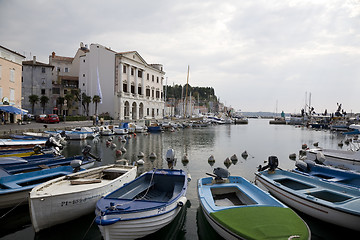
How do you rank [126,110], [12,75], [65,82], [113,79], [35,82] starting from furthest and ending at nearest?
[126,110] < [65,82] < [113,79] < [35,82] < [12,75]

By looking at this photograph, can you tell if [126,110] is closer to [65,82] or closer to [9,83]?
[65,82]

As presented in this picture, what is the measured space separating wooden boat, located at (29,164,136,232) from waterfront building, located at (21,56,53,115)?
164 feet

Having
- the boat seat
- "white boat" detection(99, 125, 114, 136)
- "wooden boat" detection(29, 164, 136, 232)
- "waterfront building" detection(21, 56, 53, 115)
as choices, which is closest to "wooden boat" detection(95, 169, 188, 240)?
the boat seat

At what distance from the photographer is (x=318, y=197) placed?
29.8 ft

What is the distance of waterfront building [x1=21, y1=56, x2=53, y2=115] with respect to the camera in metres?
49.6

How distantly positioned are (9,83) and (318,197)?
38929 mm

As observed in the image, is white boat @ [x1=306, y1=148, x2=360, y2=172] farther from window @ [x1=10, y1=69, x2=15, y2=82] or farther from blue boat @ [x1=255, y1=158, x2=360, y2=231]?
window @ [x1=10, y1=69, x2=15, y2=82]

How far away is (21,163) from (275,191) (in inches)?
504

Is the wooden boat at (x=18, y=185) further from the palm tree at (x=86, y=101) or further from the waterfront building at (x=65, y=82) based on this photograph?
the waterfront building at (x=65, y=82)

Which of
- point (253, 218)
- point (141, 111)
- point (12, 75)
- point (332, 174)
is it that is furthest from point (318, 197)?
point (141, 111)

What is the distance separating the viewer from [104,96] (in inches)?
2135

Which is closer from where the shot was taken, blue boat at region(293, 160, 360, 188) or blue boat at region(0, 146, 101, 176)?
blue boat at region(0, 146, 101, 176)

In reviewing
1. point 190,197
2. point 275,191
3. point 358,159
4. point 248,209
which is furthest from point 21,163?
point 358,159

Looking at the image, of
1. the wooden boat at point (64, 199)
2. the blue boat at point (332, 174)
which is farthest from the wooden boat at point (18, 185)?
the blue boat at point (332, 174)
